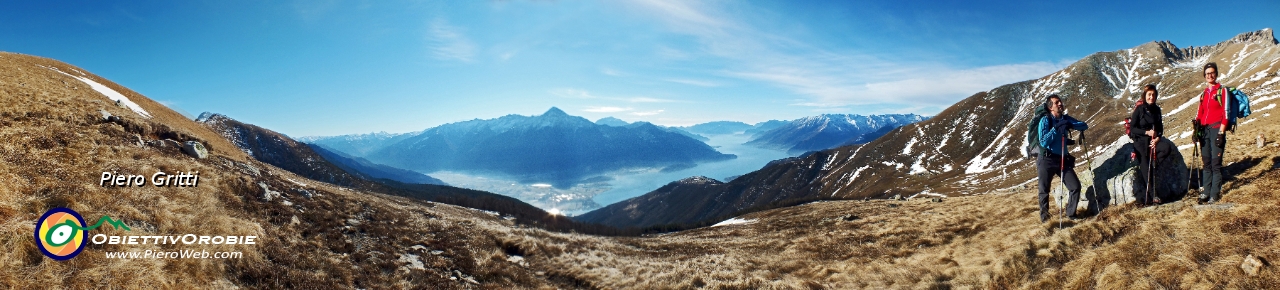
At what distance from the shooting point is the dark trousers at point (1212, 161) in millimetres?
11695

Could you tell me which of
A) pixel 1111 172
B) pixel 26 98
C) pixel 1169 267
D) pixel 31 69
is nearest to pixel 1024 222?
pixel 1111 172

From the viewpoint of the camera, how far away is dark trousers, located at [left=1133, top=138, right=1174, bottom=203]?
43.0ft

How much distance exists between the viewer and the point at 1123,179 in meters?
13.9

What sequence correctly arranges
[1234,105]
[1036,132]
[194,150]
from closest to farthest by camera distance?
[1234,105] < [1036,132] < [194,150]

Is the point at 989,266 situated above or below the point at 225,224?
below

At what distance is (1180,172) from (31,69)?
60276 mm

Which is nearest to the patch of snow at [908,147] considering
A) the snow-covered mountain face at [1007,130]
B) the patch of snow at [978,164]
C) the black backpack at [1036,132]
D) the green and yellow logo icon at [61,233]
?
the snow-covered mountain face at [1007,130]

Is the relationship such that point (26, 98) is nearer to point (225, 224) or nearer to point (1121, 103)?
point (225, 224)

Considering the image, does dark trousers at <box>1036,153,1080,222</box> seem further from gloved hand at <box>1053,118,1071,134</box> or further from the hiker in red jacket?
the hiker in red jacket

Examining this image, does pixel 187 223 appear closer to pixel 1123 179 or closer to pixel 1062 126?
pixel 1062 126

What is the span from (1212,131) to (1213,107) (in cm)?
70

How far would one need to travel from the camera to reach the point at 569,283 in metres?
18.0

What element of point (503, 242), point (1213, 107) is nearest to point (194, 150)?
point (503, 242)

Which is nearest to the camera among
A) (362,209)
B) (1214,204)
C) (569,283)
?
(1214,204)
